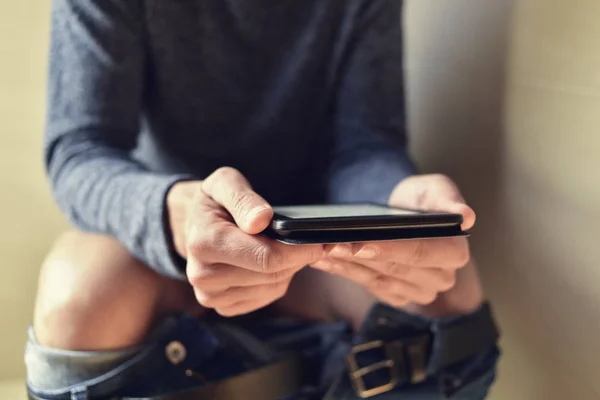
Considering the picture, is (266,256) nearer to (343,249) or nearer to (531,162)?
(343,249)

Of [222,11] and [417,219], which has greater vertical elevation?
[222,11]

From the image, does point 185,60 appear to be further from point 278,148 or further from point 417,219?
point 417,219

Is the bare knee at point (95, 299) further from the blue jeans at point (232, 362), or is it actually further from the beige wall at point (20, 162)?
the beige wall at point (20, 162)

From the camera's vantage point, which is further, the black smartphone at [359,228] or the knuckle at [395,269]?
the knuckle at [395,269]

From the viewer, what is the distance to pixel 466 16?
698 millimetres

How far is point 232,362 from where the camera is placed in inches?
20.6

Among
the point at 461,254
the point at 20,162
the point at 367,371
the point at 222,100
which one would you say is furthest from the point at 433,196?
the point at 20,162

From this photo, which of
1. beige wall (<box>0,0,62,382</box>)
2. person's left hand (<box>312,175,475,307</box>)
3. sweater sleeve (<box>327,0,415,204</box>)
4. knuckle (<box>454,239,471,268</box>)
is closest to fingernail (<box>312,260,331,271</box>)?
person's left hand (<box>312,175,475,307</box>)

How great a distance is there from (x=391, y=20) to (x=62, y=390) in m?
0.49

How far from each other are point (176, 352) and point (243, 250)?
0.48ft

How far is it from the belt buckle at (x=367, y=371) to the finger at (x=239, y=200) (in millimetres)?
191

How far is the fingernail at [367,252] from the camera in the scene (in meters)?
0.41

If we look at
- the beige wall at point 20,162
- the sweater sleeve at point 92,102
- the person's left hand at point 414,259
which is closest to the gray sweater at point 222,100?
the sweater sleeve at point 92,102

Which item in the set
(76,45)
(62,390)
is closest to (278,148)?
(76,45)
